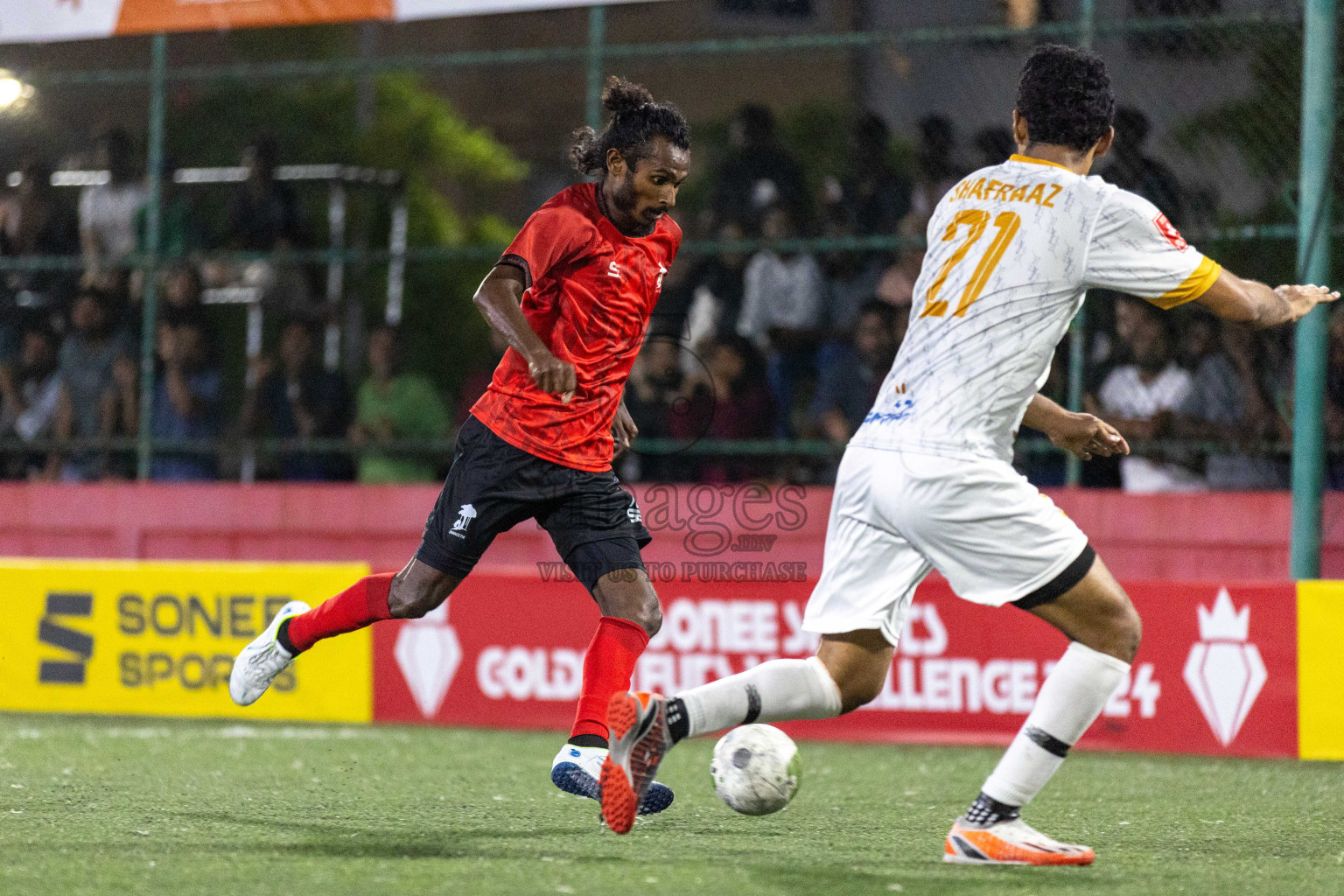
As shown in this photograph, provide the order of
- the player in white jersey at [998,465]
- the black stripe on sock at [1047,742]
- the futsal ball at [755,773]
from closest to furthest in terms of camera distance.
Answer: the player in white jersey at [998,465] < the black stripe on sock at [1047,742] < the futsal ball at [755,773]

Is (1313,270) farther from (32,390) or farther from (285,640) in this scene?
(32,390)

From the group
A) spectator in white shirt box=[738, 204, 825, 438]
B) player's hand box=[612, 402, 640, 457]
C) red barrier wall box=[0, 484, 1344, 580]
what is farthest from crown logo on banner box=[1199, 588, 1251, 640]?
player's hand box=[612, 402, 640, 457]

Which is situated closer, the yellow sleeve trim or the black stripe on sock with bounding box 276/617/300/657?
the yellow sleeve trim

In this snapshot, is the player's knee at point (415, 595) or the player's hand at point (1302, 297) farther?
the player's knee at point (415, 595)

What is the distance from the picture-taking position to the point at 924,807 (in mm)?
6004

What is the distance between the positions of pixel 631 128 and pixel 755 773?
1967mm

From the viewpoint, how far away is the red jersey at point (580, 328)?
17.8ft

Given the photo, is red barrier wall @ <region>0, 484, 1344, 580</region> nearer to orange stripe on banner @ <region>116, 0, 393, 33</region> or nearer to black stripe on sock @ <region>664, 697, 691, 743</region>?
orange stripe on banner @ <region>116, 0, 393, 33</region>

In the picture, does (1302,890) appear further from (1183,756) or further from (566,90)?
(566,90)

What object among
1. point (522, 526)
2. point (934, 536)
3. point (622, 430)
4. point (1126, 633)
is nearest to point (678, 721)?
point (934, 536)

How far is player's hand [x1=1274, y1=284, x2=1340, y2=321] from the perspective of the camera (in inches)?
177

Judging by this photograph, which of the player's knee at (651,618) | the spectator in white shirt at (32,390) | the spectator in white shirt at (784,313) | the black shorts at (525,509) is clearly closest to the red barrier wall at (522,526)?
the spectator in white shirt at (32,390)

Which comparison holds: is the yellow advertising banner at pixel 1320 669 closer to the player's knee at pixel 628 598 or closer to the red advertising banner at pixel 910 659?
the red advertising banner at pixel 910 659

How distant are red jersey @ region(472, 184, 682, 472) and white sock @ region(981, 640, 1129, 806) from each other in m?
1.68
